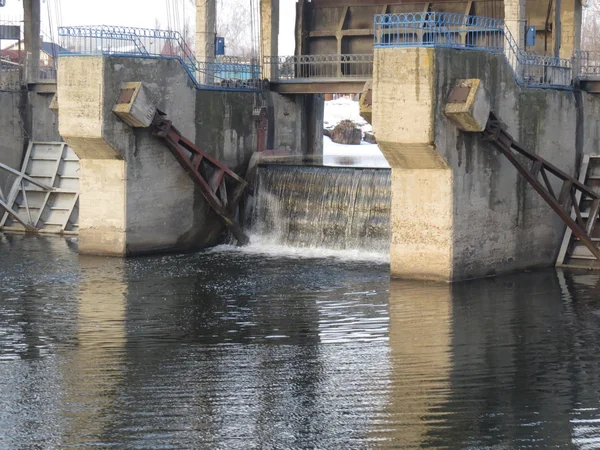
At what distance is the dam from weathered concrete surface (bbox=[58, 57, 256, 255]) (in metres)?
0.05

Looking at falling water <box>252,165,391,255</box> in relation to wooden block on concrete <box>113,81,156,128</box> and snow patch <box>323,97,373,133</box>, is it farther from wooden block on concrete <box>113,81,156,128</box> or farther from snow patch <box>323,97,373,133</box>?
snow patch <box>323,97,373,133</box>

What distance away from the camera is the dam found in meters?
13.8

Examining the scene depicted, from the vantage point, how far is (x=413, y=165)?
2256 cm

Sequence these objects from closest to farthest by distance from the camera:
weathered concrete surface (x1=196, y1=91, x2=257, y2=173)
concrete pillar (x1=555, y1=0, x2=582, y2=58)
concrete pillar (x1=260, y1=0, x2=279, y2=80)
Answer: weathered concrete surface (x1=196, y1=91, x2=257, y2=173), concrete pillar (x1=555, y1=0, x2=582, y2=58), concrete pillar (x1=260, y1=0, x2=279, y2=80)

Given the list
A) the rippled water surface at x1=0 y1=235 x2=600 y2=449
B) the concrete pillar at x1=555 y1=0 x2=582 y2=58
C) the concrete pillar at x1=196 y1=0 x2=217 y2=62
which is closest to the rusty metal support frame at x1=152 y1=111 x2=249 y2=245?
the rippled water surface at x1=0 y1=235 x2=600 y2=449

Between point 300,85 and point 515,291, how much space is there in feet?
36.5

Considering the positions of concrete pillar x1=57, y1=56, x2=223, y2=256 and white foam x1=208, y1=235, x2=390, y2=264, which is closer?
concrete pillar x1=57, y1=56, x2=223, y2=256

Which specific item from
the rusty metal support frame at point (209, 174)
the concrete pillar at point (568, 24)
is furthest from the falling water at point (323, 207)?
the concrete pillar at point (568, 24)

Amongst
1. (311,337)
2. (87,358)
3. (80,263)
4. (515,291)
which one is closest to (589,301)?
(515,291)

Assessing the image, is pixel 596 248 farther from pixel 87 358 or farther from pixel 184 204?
pixel 87 358

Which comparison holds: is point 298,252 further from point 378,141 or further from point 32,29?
point 32,29

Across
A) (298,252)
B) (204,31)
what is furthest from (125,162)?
(204,31)

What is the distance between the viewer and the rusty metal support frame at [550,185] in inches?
907

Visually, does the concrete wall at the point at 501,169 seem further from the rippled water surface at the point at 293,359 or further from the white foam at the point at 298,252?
the white foam at the point at 298,252
